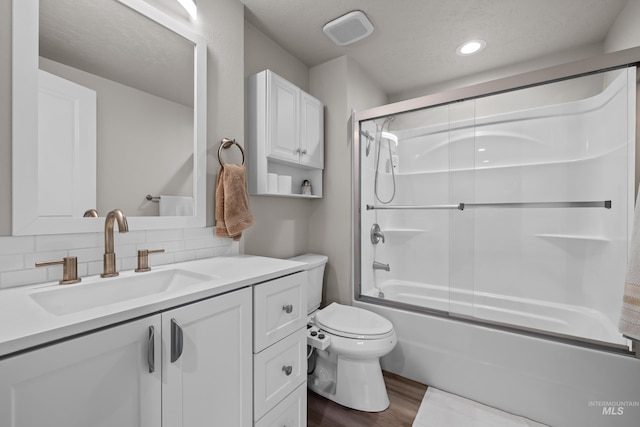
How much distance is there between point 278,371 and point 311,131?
1561 mm

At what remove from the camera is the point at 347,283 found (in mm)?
2104

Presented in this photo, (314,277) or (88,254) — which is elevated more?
(88,254)

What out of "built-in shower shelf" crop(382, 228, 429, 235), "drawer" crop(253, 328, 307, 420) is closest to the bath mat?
"drawer" crop(253, 328, 307, 420)

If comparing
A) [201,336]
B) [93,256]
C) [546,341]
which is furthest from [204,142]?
[546,341]

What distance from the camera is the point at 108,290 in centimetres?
91

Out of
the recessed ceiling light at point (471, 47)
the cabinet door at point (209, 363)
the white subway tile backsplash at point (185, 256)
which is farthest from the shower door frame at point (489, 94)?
the cabinet door at point (209, 363)

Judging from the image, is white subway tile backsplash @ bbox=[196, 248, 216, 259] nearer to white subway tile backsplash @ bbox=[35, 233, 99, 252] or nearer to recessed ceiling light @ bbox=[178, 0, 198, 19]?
white subway tile backsplash @ bbox=[35, 233, 99, 252]

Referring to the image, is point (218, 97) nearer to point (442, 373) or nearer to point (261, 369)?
point (261, 369)

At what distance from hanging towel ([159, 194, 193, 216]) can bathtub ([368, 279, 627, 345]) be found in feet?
4.87

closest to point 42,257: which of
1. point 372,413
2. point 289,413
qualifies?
point 289,413

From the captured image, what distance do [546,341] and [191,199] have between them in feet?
6.50

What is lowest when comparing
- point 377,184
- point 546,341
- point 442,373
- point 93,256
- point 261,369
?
point 442,373

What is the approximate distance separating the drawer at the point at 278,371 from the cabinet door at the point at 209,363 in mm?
37

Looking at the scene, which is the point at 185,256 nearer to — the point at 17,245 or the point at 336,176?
the point at 17,245
